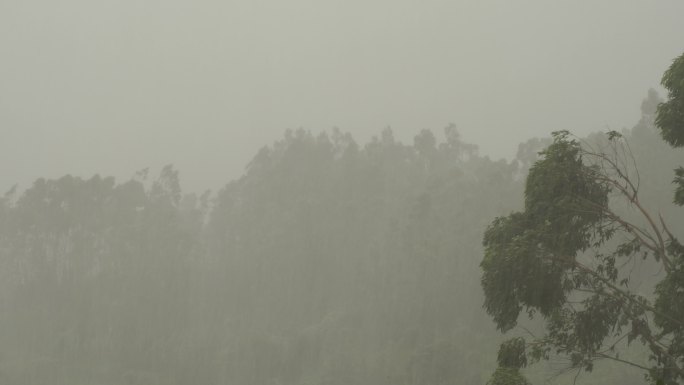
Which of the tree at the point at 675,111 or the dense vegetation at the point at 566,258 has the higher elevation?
A: the tree at the point at 675,111

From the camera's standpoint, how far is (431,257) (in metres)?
36.5

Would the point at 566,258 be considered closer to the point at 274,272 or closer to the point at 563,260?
the point at 563,260

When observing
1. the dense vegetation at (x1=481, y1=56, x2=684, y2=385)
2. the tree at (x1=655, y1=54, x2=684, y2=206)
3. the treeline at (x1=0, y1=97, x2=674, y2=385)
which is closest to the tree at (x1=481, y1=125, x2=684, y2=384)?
the dense vegetation at (x1=481, y1=56, x2=684, y2=385)

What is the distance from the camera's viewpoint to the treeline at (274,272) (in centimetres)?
3397

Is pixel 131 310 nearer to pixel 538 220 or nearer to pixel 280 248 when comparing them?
pixel 280 248

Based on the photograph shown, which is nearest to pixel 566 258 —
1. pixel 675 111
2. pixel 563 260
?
pixel 563 260

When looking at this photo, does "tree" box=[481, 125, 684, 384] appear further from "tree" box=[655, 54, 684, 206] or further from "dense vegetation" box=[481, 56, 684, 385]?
"tree" box=[655, 54, 684, 206]

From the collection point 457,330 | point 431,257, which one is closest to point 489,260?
point 457,330

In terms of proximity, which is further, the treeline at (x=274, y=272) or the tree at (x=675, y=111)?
the treeline at (x=274, y=272)

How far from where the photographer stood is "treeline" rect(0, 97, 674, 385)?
111ft

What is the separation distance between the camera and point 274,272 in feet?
143

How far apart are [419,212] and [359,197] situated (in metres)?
9.35

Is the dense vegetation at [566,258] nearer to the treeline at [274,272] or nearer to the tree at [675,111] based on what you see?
the tree at [675,111]

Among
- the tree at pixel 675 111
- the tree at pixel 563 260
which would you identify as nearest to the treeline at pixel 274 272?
the tree at pixel 563 260
